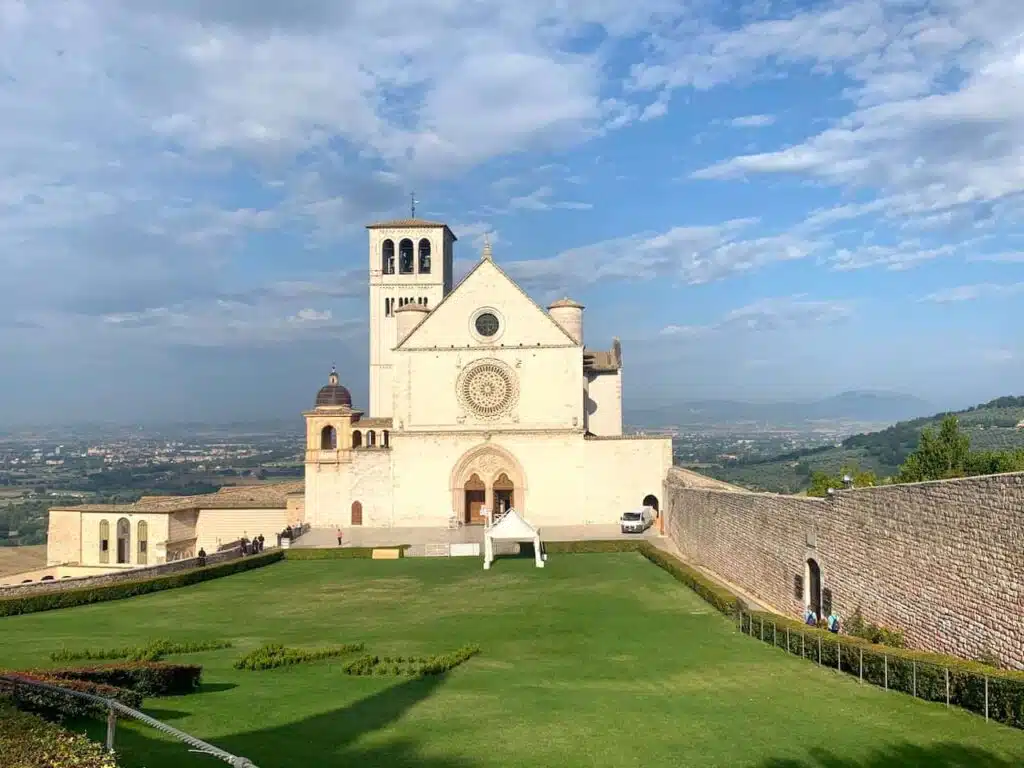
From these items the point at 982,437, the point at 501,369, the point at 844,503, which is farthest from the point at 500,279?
the point at 982,437

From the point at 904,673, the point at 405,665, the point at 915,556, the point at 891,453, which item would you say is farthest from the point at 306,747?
the point at 891,453

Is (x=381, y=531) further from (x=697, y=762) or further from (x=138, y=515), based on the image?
(x=697, y=762)

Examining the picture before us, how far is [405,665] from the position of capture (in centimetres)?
1555

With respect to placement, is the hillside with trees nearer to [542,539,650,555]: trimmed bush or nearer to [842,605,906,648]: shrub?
[542,539,650,555]: trimmed bush

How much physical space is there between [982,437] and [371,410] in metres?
77.9

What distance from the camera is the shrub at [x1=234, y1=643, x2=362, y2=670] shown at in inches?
613

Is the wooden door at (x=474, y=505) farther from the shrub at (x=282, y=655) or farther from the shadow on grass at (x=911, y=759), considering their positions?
the shadow on grass at (x=911, y=759)

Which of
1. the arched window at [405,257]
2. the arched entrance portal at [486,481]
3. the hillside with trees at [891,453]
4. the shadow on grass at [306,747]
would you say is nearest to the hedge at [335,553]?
the arched entrance portal at [486,481]

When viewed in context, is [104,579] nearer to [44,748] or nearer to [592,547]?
[592,547]

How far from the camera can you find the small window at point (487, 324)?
4338 cm

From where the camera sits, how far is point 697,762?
385 inches

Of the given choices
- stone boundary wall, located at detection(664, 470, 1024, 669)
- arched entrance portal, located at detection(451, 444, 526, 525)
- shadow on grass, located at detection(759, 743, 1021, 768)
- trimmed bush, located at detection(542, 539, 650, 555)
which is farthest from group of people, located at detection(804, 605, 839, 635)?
arched entrance portal, located at detection(451, 444, 526, 525)

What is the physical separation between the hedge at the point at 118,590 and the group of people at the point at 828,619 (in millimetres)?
18670

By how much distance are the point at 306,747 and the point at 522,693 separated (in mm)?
4171
